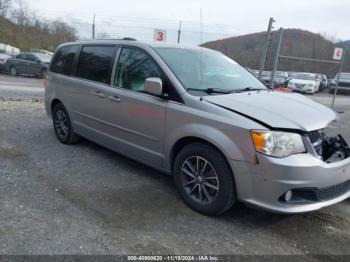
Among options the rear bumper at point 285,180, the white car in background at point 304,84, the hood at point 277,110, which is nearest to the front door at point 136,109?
the hood at point 277,110

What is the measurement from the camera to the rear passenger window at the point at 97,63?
5.09m

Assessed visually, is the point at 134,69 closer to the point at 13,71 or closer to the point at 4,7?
the point at 13,71

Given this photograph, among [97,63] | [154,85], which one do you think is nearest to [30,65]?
[97,63]

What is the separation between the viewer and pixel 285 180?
3305 millimetres

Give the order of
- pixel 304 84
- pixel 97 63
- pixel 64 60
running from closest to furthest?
1. pixel 97 63
2. pixel 64 60
3. pixel 304 84

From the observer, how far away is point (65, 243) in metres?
3.20

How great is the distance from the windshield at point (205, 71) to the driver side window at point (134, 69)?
180mm

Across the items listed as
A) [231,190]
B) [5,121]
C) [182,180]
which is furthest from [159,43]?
[5,121]

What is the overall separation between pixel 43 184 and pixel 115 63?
179 centimetres

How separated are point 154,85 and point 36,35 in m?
49.3

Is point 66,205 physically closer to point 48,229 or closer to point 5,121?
point 48,229

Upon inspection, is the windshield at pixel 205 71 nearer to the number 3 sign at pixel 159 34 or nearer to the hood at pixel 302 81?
the number 3 sign at pixel 159 34

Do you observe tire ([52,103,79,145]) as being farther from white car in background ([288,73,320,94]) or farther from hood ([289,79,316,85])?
hood ([289,79,316,85])

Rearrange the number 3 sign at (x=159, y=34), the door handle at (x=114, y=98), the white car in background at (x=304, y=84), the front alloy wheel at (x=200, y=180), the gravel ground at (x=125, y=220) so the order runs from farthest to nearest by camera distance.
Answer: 1. the white car in background at (x=304, y=84)
2. the number 3 sign at (x=159, y=34)
3. the door handle at (x=114, y=98)
4. the front alloy wheel at (x=200, y=180)
5. the gravel ground at (x=125, y=220)
